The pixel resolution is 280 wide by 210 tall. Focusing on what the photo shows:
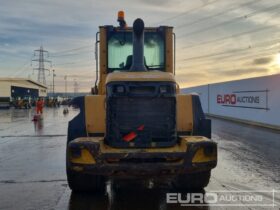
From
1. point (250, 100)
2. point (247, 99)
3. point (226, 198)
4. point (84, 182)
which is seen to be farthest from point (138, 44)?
point (247, 99)

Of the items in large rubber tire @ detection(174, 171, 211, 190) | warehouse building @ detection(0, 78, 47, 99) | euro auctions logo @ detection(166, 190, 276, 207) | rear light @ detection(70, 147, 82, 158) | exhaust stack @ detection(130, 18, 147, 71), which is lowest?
euro auctions logo @ detection(166, 190, 276, 207)

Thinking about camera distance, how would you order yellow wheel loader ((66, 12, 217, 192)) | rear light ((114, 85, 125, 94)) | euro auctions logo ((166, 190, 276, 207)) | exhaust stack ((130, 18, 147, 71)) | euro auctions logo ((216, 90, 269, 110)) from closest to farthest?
yellow wheel loader ((66, 12, 217, 192))
rear light ((114, 85, 125, 94))
euro auctions logo ((166, 190, 276, 207))
exhaust stack ((130, 18, 147, 71))
euro auctions logo ((216, 90, 269, 110))

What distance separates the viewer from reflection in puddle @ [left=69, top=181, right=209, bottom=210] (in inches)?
221

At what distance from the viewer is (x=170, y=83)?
5.71 metres

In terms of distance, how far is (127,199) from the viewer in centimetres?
598

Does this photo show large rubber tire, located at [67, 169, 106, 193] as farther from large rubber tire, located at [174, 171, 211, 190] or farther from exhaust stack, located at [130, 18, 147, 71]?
exhaust stack, located at [130, 18, 147, 71]

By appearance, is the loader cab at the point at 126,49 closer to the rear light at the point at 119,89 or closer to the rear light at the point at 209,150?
the rear light at the point at 119,89

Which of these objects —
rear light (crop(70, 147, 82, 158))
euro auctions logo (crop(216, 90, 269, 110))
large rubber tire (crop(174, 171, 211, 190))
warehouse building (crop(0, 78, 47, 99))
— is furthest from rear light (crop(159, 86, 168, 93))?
warehouse building (crop(0, 78, 47, 99))

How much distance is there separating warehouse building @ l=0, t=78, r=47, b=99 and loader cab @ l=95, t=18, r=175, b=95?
219ft

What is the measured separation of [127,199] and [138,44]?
2.72m

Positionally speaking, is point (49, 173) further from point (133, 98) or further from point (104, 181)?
point (133, 98)

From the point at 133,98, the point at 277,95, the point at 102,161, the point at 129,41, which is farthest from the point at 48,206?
the point at 277,95

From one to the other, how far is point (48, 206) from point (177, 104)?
2.81m

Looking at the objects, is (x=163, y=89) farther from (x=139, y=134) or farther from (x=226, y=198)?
(x=226, y=198)
